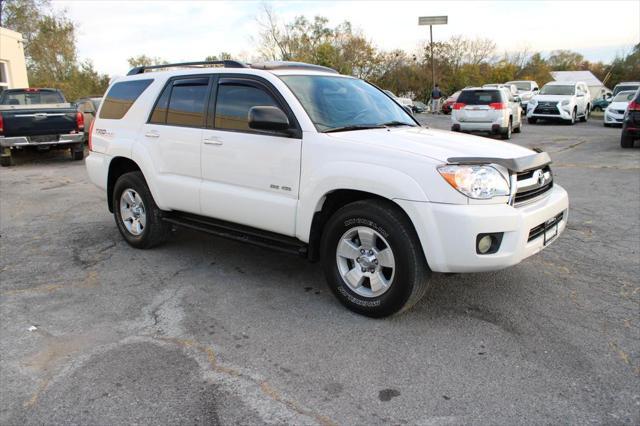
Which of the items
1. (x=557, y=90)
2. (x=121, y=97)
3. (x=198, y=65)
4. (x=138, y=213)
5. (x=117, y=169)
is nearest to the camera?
(x=198, y=65)

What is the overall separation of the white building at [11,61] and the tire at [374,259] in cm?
2363

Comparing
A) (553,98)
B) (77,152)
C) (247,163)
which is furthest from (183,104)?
(553,98)

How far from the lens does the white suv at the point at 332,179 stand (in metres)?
3.53

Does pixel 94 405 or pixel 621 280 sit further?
pixel 621 280

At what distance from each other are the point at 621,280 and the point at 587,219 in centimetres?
227

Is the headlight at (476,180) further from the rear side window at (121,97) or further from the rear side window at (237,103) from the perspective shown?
the rear side window at (121,97)

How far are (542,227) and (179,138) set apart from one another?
10.7 feet

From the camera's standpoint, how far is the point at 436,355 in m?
3.40

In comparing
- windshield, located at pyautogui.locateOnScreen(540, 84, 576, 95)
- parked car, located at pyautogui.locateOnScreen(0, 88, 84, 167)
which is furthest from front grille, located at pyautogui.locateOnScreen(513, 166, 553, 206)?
windshield, located at pyautogui.locateOnScreen(540, 84, 576, 95)

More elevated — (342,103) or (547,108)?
(342,103)

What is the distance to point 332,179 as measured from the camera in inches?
153

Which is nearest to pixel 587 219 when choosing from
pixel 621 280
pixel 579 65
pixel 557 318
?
pixel 621 280

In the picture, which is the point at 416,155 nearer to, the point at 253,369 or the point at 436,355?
the point at 436,355

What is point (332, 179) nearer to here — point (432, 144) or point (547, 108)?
point (432, 144)
